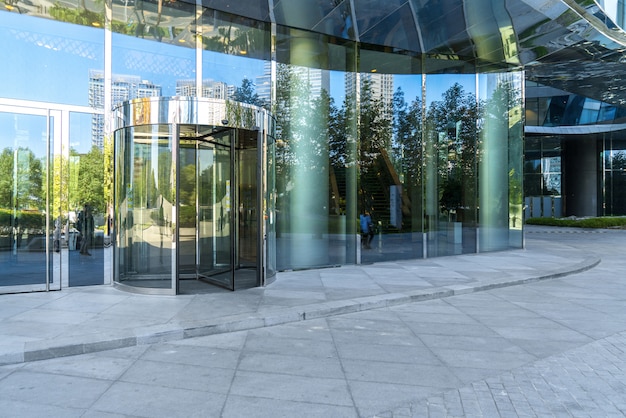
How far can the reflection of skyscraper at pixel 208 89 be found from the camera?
10.0 meters

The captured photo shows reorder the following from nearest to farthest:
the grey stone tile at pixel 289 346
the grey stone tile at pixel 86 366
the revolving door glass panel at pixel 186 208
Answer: the grey stone tile at pixel 86 366
the grey stone tile at pixel 289 346
the revolving door glass panel at pixel 186 208

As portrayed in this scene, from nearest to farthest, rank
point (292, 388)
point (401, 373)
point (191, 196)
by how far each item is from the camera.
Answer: point (292, 388) → point (401, 373) → point (191, 196)

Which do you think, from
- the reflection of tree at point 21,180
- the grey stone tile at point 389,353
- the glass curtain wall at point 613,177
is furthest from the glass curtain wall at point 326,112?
the glass curtain wall at point 613,177

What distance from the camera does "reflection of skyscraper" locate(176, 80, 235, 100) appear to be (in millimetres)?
10000

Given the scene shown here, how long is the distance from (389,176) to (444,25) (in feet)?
14.2

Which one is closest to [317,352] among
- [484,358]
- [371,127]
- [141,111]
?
[484,358]

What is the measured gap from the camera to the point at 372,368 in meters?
4.68

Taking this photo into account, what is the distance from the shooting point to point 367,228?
1227 centimetres

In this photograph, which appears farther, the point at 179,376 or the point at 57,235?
the point at 57,235

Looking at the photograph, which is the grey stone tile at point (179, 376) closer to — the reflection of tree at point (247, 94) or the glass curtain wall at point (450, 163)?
the reflection of tree at point (247, 94)

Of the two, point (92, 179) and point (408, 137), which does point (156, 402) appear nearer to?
point (92, 179)

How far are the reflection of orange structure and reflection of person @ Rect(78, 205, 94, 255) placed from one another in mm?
2179

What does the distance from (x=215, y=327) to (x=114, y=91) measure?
5.98 metres

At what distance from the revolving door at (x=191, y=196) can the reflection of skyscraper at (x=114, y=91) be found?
627 millimetres
